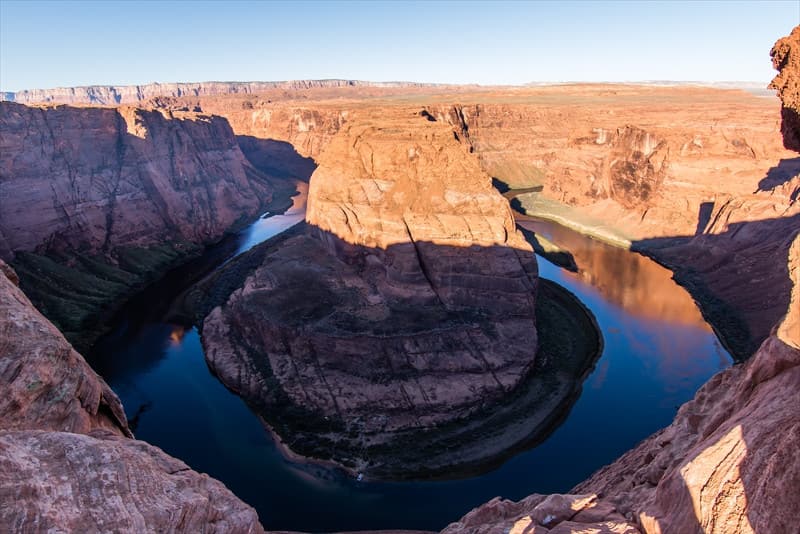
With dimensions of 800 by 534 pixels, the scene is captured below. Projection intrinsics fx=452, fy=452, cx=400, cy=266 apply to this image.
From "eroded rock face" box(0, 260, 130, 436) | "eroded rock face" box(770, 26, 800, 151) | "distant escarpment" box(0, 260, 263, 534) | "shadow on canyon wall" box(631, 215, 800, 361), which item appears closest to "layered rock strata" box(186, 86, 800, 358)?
"shadow on canyon wall" box(631, 215, 800, 361)

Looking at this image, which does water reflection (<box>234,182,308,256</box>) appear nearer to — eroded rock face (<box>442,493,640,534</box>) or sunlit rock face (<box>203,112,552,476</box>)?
sunlit rock face (<box>203,112,552,476</box>)

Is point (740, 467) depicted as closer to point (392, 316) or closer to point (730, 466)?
point (730, 466)

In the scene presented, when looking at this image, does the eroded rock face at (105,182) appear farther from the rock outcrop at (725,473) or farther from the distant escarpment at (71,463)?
the rock outcrop at (725,473)

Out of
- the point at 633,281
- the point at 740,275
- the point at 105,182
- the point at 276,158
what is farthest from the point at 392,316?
the point at 276,158

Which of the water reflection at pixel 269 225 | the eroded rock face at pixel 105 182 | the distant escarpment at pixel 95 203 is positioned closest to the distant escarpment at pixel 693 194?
the water reflection at pixel 269 225

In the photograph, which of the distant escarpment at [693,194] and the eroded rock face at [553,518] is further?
the distant escarpment at [693,194]
